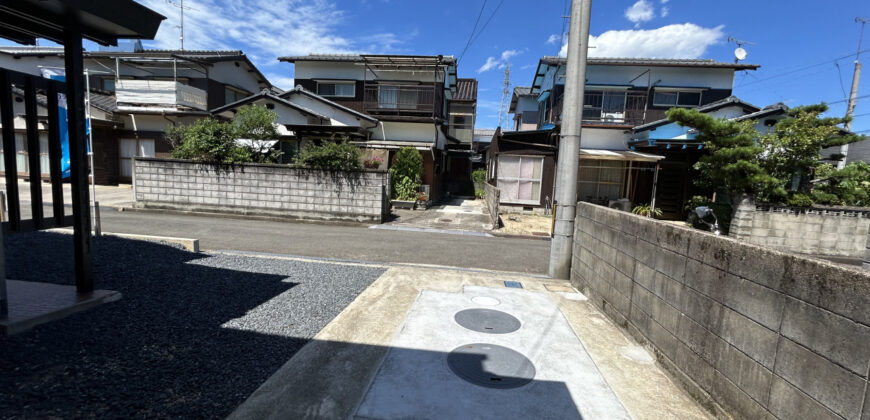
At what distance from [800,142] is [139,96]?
2698 cm

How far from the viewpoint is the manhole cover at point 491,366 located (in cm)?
301

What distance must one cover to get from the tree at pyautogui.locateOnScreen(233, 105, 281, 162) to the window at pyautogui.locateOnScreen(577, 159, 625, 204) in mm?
13028

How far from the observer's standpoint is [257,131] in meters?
12.8

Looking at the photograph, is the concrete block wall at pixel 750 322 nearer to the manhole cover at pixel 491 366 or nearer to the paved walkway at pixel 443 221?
the manhole cover at pixel 491 366

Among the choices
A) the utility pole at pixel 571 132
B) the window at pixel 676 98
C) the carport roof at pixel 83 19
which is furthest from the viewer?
the window at pixel 676 98

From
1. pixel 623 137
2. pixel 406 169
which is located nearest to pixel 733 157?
pixel 623 137

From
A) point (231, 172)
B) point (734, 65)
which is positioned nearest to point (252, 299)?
point (231, 172)

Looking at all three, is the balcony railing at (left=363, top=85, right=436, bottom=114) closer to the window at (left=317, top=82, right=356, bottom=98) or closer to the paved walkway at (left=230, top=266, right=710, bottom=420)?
the window at (left=317, top=82, right=356, bottom=98)

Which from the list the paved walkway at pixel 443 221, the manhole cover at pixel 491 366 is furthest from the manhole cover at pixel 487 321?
the paved walkway at pixel 443 221

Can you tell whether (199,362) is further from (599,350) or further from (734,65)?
(734,65)

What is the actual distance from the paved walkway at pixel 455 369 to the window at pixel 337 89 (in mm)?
18700

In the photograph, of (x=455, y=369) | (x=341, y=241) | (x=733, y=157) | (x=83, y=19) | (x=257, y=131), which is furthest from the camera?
(x=257, y=131)

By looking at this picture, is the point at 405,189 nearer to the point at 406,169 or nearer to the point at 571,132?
the point at 406,169

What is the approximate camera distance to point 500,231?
37.4ft
